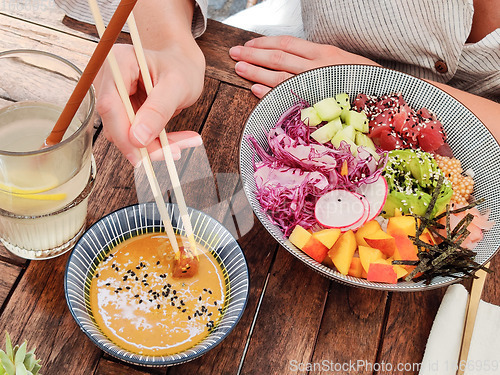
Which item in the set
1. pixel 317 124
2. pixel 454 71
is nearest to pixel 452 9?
pixel 454 71

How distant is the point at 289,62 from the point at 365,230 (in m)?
0.57

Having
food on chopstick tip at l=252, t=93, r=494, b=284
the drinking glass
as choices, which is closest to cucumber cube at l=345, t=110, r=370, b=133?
food on chopstick tip at l=252, t=93, r=494, b=284

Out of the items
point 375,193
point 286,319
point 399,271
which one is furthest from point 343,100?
point 286,319

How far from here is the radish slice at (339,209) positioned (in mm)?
1125

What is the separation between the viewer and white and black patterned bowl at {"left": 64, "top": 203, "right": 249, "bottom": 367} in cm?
91

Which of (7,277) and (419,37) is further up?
(419,37)

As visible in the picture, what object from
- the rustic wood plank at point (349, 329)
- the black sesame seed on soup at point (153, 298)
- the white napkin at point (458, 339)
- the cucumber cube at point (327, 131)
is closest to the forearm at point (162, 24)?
the cucumber cube at point (327, 131)

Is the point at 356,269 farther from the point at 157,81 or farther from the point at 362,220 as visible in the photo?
the point at 157,81

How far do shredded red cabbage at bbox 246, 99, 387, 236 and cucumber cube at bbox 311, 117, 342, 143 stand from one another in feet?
0.08

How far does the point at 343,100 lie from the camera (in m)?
1.35

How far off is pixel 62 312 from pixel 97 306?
83 mm

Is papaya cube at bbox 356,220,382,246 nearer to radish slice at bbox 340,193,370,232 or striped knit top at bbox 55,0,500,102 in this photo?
radish slice at bbox 340,193,370,232

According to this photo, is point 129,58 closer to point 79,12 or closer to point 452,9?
point 79,12

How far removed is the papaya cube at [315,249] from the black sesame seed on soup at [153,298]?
19cm
